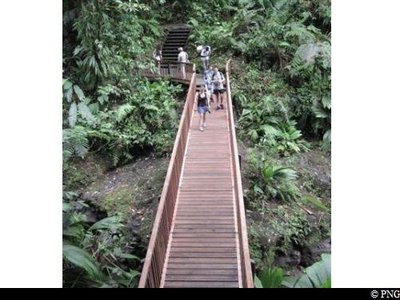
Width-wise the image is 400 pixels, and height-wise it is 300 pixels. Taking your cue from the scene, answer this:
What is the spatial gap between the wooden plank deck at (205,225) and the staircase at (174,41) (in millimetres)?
9061

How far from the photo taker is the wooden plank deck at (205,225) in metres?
5.59

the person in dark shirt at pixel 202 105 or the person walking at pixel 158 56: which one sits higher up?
the person walking at pixel 158 56

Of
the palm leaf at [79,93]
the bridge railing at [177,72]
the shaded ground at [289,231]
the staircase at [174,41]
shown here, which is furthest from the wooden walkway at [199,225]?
the staircase at [174,41]

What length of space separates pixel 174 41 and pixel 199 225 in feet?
44.2

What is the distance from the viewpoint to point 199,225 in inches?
262

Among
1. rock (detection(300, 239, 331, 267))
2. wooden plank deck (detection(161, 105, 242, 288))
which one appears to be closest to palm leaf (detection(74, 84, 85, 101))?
wooden plank deck (detection(161, 105, 242, 288))

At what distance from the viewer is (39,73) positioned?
5707 mm

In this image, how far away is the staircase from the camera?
1797cm

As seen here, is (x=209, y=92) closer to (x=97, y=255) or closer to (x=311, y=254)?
(x=311, y=254)

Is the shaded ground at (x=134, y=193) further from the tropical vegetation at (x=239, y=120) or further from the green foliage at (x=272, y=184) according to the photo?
the green foliage at (x=272, y=184)

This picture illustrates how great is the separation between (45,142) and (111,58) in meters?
7.18
